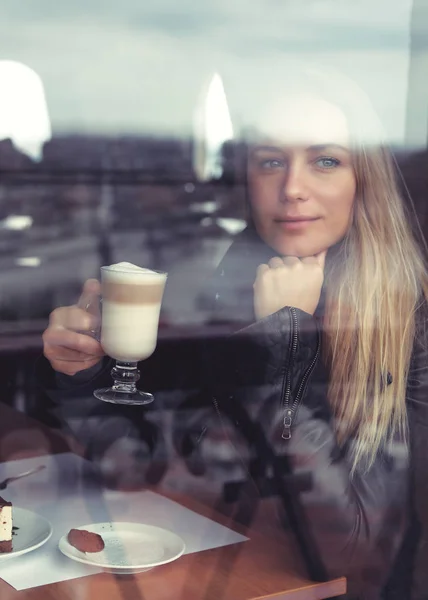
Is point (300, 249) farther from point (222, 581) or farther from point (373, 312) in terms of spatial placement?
point (222, 581)

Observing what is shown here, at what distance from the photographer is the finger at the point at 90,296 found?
1.12m

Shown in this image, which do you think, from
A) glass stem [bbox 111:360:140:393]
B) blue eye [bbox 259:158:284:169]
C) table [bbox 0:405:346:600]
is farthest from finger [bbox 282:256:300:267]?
table [bbox 0:405:346:600]

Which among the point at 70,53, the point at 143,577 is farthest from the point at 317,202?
the point at 143,577

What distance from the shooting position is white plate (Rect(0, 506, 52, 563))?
0.92 m

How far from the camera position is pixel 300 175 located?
1.10 meters

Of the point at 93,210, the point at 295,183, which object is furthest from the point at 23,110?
the point at 295,183

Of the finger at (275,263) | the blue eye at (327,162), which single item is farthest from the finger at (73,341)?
the blue eye at (327,162)

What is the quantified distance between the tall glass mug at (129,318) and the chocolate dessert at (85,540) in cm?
19

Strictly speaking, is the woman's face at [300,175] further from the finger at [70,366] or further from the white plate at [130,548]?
the white plate at [130,548]

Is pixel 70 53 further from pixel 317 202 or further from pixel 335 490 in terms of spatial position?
pixel 335 490

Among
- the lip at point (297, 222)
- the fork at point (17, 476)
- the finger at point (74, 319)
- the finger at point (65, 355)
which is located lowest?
the fork at point (17, 476)

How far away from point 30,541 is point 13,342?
295mm

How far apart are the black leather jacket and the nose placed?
0.09m

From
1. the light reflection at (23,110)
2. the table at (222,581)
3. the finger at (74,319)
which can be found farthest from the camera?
the finger at (74,319)
